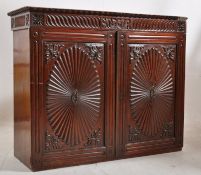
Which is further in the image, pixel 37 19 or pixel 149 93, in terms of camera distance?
pixel 149 93

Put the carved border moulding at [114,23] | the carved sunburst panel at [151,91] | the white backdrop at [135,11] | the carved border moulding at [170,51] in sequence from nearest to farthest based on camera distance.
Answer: the carved border moulding at [114,23] → the carved sunburst panel at [151,91] → the carved border moulding at [170,51] → the white backdrop at [135,11]

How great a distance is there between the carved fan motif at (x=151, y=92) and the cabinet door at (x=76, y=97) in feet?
0.74

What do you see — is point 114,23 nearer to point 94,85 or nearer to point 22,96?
point 94,85

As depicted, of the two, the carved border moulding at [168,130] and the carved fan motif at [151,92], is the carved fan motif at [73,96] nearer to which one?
the carved fan motif at [151,92]

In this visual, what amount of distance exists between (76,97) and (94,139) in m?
0.39

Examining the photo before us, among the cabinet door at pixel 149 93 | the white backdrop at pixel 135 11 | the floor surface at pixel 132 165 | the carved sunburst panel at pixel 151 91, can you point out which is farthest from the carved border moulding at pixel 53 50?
the white backdrop at pixel 135 11

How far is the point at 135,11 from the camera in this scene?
4.62m

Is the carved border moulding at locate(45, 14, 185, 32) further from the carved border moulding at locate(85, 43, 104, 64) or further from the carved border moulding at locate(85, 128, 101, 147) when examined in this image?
the carved border moulding at locate(85, 128, 101, 147)

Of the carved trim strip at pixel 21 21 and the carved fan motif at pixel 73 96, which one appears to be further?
the carved fan motif at pixel 73 96

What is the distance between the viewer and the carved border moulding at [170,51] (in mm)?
3670

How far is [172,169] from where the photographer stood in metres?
3.30

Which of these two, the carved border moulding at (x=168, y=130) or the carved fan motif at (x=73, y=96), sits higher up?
the carved fan motif at (x=73, y=96)

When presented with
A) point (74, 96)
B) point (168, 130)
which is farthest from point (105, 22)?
point (168, 130)

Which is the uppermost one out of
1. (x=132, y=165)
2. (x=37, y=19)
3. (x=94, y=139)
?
(x=37, y=19)
